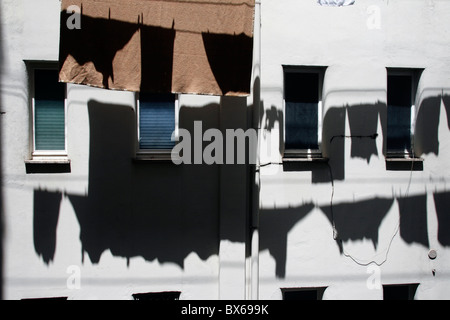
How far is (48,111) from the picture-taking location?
5332mm

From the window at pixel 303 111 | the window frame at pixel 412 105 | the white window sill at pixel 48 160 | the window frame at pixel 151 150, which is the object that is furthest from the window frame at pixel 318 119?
the white window sill at pixel 48 160

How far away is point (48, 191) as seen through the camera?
203 inches

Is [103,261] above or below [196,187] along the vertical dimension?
below

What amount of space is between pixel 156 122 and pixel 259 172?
1783 millimetres

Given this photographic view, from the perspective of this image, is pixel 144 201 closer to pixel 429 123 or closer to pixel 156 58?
pixel 156 58

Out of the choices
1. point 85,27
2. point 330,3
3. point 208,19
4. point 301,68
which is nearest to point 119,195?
point 85,27

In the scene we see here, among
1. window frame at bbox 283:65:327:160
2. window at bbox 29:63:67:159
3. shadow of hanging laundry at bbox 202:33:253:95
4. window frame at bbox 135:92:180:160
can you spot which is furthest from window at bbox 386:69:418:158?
window at bbox 29:63:67:159

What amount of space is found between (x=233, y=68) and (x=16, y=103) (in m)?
3.25

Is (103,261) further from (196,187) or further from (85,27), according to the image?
(85,27)

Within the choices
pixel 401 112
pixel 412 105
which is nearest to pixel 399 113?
pixel 401 112

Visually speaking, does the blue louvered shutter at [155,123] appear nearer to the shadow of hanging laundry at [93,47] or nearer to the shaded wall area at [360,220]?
the shadow of hanging laundry at [93,47]

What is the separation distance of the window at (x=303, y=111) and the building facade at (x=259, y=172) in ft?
0.08

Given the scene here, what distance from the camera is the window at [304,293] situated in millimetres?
5668
